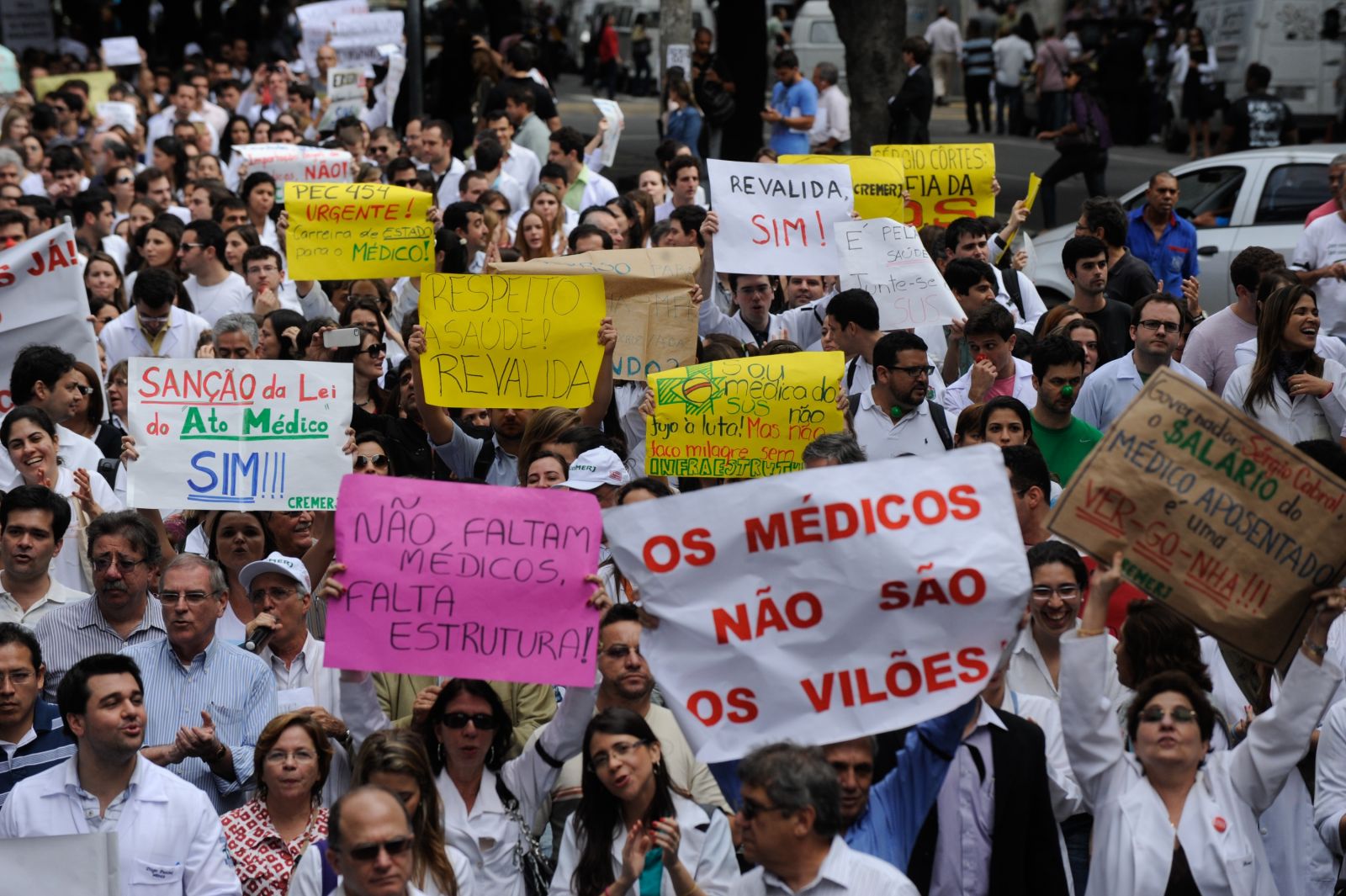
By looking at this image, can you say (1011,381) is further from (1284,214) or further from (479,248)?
(1284,214)

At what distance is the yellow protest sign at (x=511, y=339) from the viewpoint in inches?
356

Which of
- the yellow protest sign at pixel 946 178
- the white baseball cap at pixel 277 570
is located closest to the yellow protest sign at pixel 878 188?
the yellow protest sign at pixel 946 178

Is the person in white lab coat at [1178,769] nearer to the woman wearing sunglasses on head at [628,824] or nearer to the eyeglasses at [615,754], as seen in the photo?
the woman wearing sunglasses on head at [628,824]

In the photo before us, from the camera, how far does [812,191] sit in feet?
35.7

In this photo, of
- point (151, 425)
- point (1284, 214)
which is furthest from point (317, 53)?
point (151, 425)

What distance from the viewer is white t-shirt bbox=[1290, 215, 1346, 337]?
11344 millimetres

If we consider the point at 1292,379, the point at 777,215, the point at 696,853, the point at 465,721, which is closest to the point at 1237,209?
the point at 777,215

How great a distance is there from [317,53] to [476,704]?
16.5 meters

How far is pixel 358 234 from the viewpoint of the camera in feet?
37.1

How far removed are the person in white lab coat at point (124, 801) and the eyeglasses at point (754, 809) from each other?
68.6 inches

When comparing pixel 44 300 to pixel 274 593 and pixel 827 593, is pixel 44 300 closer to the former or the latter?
pixel 274 593

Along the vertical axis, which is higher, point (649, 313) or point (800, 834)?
point (649, 313)

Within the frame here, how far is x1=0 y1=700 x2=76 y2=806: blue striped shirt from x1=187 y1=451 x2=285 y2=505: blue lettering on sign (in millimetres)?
1691

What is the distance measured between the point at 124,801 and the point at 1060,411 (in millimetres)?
4352
